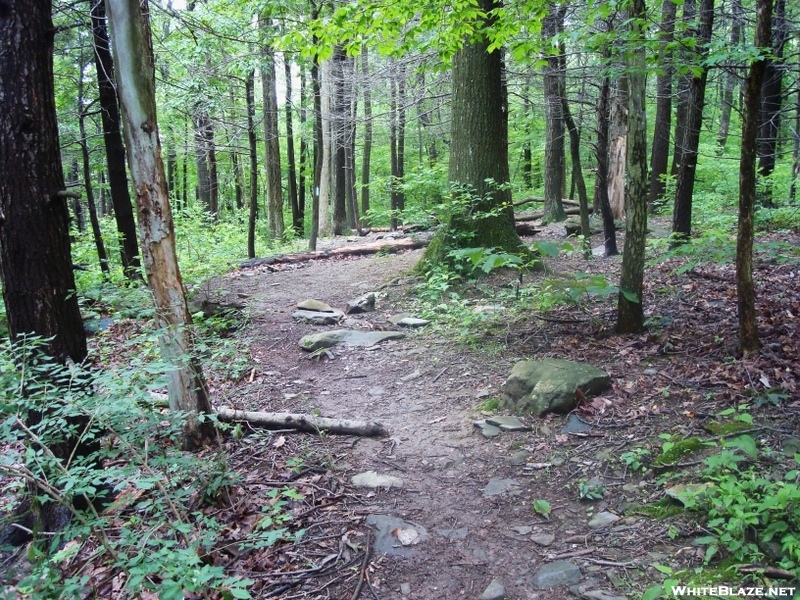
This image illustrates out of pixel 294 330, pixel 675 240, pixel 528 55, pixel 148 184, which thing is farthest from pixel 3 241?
pixel 675 240

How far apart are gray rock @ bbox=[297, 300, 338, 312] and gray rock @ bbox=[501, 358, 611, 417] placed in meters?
4.12

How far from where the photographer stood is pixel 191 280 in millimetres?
8328

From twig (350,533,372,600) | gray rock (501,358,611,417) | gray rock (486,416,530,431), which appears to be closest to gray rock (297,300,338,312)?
gray rock (501,358,611,417)

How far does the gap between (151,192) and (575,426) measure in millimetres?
3846

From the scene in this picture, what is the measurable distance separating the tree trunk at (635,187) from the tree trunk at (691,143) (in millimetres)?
2500

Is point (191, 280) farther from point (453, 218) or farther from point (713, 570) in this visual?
point (713, 570)

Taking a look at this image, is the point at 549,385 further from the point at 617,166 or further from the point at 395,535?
the point at 617,166

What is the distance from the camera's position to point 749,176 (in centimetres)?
408

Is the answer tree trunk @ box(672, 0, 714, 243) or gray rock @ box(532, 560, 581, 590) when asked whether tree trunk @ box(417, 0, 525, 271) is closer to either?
tree trunk @ box(672, 0, 714, 243)

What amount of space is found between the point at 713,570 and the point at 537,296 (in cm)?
410

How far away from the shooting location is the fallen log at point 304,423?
466 cm

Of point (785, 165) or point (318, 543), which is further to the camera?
point (785, 165)

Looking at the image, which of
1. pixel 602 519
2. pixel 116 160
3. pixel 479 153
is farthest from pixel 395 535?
pixel 116 160

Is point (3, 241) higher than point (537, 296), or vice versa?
point (3, 241)
